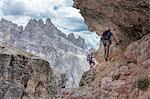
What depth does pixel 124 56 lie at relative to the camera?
1096 inches

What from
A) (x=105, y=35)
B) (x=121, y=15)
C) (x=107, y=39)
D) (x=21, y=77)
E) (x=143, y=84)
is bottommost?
(x=143, y=84)

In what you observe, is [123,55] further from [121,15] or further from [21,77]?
[21,77]

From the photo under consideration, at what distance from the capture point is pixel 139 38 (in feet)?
90.3

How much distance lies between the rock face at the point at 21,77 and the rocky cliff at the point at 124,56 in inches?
2108

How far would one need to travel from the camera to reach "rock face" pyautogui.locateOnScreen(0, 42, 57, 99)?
82.9 metres

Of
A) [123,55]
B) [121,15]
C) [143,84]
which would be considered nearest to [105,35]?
[123,55]

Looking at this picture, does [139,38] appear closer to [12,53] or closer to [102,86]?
→ [102,86]

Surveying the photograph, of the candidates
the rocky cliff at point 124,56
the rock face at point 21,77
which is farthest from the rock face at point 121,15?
the rock face at point 21,77

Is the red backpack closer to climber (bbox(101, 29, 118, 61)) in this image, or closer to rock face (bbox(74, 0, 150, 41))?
climber (bbox(101, 29, 118, 61))

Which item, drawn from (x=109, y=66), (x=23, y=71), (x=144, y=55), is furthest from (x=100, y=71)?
(x=23, y=71)

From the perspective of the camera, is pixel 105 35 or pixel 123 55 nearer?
pixel 123 55

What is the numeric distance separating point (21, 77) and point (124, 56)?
5986 cm

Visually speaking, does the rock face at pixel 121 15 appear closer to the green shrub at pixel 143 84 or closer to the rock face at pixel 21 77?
the green shrub at pixel 143 84

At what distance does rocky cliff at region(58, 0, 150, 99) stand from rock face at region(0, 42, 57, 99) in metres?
53.5
